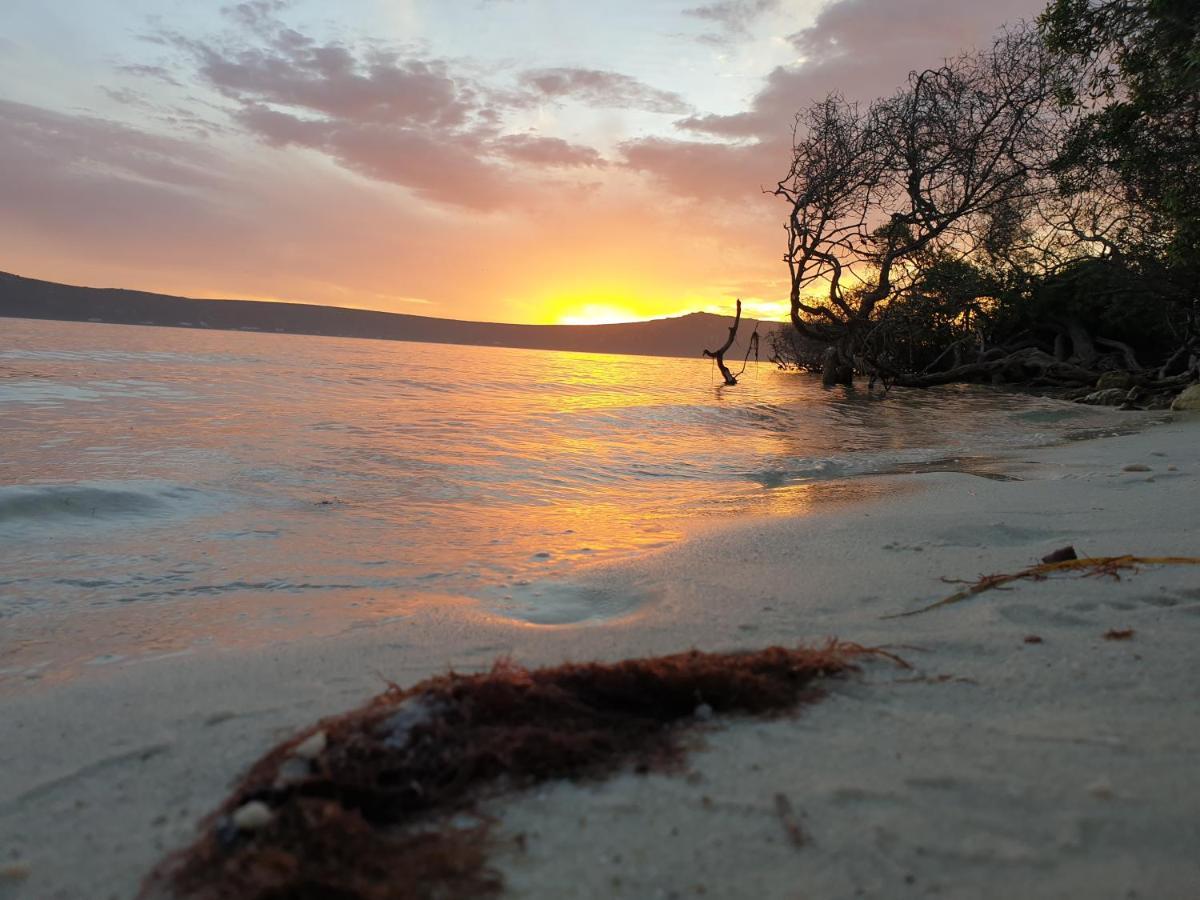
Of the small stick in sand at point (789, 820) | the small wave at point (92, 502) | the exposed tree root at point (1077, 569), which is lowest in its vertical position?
the small wave at point (92, 502)

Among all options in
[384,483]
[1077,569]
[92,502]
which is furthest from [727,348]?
[1077,569]

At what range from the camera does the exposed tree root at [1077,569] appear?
2.67m

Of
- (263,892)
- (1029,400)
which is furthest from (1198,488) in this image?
(1029,400)

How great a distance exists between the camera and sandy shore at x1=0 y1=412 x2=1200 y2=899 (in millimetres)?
1208

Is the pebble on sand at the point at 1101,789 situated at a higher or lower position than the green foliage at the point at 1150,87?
lower

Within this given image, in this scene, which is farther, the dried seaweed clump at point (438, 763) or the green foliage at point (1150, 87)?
the green foliage at point (1150, 87)

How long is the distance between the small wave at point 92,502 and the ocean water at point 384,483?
0.07 feet

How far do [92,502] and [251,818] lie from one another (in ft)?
16.4

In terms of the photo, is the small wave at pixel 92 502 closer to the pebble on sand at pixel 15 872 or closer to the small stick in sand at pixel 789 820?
the pebble on sand at pixel 15 872

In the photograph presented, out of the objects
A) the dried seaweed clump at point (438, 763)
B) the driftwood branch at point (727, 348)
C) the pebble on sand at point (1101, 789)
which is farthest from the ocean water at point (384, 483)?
the driftwood branch at point (727, 348)

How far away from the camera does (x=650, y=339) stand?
14075 cm

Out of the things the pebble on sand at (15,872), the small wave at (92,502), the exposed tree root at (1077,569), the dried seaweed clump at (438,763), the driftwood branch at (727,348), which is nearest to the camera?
the dried seaweed clump at (438,763)

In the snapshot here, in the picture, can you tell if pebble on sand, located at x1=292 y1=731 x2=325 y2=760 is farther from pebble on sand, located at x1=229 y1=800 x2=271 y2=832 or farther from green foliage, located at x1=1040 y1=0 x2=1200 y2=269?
green foliage, located at x1=1040 y1=0 x2=1200 y2=269

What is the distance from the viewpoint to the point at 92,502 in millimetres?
5148
